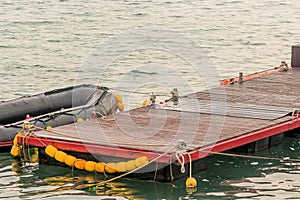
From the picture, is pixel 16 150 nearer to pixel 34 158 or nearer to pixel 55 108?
pixel 34 158

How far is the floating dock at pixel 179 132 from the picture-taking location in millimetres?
11766

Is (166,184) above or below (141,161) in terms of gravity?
below

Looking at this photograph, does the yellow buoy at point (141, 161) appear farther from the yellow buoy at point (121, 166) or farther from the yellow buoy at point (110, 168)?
the yellow buoy at point (110, 168)

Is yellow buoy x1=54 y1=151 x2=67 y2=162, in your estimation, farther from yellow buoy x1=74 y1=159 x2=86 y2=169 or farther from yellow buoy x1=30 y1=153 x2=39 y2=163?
yellow buoy x1=30 y1=153 x2=39 y2=163

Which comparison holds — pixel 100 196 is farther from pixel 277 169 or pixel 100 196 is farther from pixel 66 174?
pixel 277 169

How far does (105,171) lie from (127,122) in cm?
158

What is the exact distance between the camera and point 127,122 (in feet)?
44.0

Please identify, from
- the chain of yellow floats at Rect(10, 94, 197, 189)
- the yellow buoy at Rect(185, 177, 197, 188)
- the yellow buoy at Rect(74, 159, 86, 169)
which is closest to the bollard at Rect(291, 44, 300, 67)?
the chain of yellow floats at Rect(10, 94, 197, 189)

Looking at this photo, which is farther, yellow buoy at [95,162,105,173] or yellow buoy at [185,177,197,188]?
yellow buoy at [95,162,105,173]

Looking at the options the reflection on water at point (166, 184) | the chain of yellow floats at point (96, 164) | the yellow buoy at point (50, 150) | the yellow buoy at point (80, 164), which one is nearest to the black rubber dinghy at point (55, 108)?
the reflection on water at point (166, 184)

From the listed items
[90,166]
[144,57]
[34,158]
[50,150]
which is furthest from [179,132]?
[144,57]

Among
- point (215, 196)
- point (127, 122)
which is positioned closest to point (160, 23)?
point (127, 122)

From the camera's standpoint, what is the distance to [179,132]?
12805 millimetres

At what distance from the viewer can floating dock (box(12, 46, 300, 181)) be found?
11.8 metres
